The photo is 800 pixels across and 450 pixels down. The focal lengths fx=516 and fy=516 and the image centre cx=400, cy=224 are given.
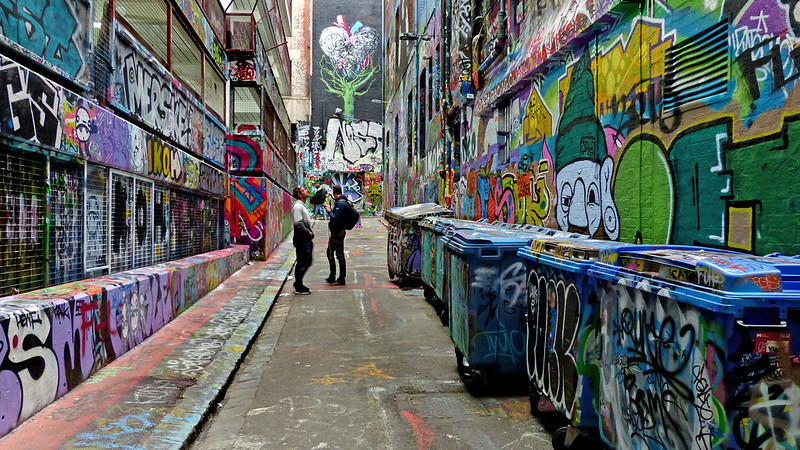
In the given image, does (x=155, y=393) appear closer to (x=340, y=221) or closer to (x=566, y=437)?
(x=566, y=437)

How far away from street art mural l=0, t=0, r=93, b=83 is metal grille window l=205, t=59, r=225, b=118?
5498mm

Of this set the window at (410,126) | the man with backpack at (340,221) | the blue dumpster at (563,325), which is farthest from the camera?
the window at (410,126)

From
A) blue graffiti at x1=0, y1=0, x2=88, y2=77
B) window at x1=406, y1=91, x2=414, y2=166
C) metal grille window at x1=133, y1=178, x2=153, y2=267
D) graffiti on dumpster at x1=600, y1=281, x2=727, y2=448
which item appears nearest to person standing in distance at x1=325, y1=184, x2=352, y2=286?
metal grille window at x1=133, y1=178, x2=153, y2=267

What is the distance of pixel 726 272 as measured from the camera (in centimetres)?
184

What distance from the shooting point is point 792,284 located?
1.84 m

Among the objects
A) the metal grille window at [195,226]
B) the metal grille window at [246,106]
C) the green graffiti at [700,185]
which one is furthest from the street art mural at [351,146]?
the green graffiti at [700,185]

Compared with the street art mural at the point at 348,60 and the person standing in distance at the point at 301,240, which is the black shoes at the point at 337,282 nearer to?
the person standing in distance at the point at 301,240

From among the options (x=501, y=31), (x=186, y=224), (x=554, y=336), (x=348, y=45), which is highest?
(x=348, y=45)

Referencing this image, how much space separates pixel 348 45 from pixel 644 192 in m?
43.6

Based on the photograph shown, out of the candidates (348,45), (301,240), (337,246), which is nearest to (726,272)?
(301,240)

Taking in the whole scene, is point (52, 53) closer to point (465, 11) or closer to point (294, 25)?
point (465, 11)

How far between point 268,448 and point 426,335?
3.33 metres

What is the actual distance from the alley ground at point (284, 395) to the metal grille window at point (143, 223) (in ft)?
3.04

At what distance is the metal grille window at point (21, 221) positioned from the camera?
3.83 metres
